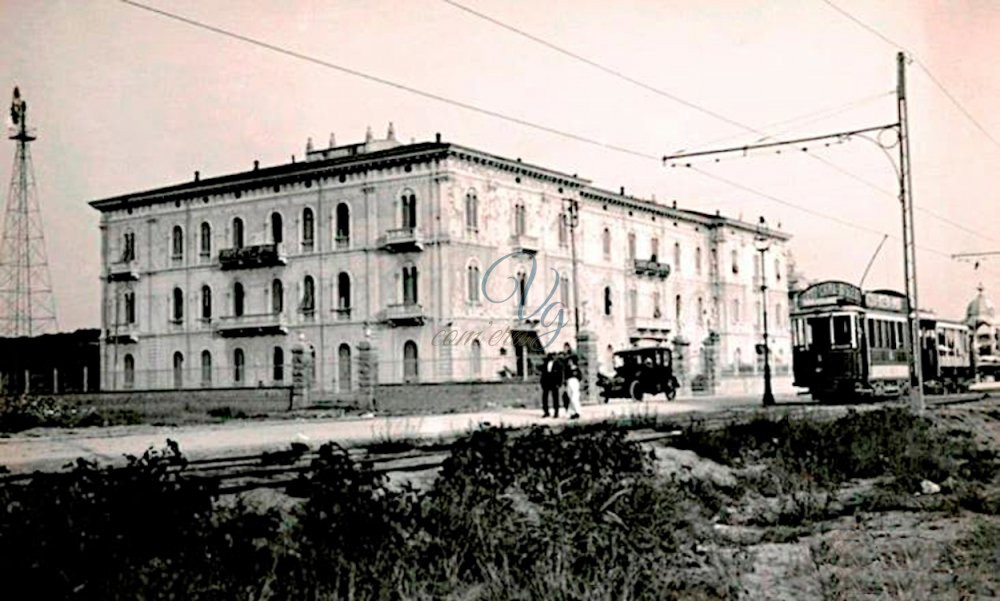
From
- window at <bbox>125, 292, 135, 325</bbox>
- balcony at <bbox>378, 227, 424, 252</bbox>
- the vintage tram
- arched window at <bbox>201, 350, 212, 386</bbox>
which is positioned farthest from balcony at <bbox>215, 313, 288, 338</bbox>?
the vintage tram

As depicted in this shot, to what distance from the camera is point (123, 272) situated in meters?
50.0

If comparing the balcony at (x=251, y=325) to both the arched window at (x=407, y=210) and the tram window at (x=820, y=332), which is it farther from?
the tram window at (x=820, y=332)

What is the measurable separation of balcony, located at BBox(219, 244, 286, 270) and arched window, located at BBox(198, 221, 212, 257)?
3.70ft

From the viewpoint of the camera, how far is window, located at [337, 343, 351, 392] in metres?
43.0

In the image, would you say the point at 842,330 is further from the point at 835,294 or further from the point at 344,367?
the point at 344,367

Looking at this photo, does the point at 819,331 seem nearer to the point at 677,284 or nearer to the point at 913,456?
the point at 913,456

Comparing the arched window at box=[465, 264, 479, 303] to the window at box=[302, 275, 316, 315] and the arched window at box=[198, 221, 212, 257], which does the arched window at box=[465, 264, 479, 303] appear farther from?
the arched window at box=[198, 221, 212, 257]

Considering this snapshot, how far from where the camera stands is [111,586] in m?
4.89

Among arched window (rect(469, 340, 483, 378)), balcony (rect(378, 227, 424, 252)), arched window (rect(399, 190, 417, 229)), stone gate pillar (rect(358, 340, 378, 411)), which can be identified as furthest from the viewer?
arched window (rect(399, 190, 417, 229))

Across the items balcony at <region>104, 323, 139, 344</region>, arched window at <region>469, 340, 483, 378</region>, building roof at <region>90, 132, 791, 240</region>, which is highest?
building roof at <region>90, 132, 791, 240</region>

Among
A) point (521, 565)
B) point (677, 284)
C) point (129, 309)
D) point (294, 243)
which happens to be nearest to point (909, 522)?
point (521, 565)

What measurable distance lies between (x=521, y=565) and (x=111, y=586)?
2914mm

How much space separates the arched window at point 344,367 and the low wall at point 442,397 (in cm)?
1110

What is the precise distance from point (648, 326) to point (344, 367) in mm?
18992
